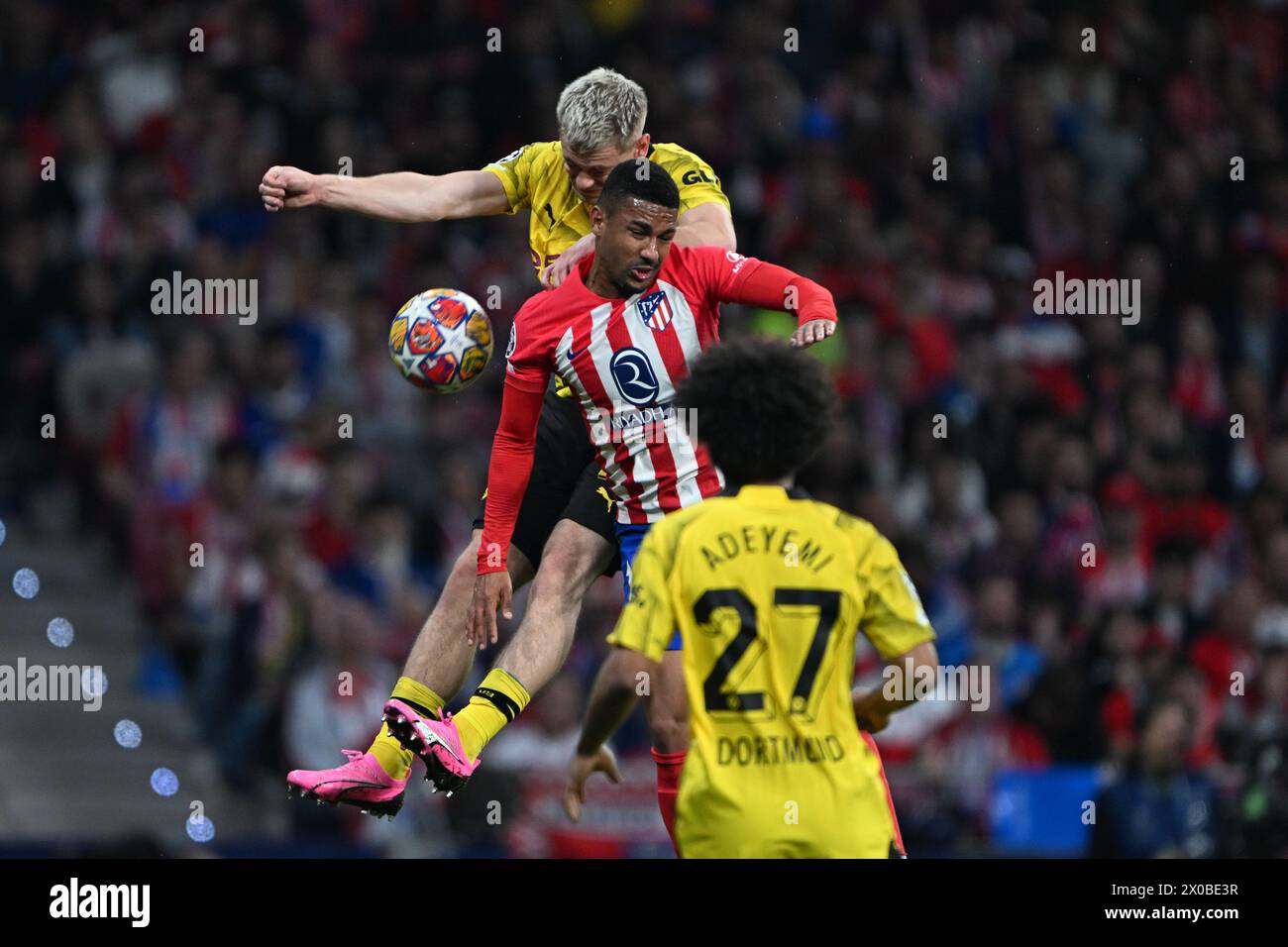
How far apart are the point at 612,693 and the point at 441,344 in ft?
8.01

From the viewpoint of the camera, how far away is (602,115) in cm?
721

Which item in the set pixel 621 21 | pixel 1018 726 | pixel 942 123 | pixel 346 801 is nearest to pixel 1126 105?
pixel 942 123

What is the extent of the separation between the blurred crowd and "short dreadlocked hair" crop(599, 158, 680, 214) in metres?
4.70

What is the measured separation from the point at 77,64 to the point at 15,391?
8.39ft

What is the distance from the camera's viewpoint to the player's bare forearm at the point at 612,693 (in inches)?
205

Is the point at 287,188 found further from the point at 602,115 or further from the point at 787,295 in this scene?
the point at 787,295

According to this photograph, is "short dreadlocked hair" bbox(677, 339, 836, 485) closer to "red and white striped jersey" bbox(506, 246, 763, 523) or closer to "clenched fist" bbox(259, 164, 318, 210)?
"red and white striped jersey" bbox(506, 246, 763, 523)

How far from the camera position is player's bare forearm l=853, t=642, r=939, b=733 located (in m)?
5.26

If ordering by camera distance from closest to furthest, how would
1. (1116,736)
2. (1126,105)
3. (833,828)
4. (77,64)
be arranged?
1. (833,828)
2. (1116,736)
3. (77,64)
4. (1126,105)

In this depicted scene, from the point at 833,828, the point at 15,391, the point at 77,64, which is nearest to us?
the point at 833,828

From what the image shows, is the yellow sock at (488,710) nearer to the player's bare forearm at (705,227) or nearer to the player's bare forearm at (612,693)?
the player's bare forearm at (612,693)
